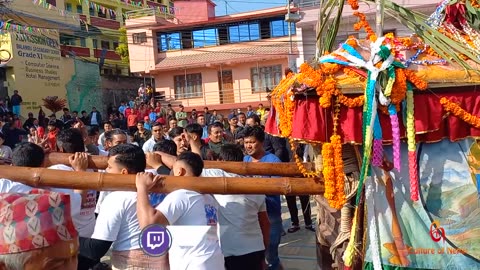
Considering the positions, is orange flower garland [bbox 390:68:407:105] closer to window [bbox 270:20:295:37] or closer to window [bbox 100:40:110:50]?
window [bbox 270:20:295:37]

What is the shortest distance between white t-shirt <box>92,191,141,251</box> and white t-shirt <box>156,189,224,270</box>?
356 millimetres

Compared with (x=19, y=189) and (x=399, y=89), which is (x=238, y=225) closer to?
(x=19, y=189)

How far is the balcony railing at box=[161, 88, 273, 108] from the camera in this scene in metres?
25.2

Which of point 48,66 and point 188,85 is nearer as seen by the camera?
point 48,66

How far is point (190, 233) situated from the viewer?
99.2 inches

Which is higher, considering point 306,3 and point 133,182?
point 306,3

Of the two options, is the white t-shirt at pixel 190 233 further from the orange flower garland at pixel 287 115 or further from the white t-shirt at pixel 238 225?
the white t-shirt at pixel 238 225

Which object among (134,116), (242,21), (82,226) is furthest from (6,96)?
(82,226)

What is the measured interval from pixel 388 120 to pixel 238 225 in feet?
4.85

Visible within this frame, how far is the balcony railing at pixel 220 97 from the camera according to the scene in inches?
992

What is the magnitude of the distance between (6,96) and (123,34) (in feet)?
40.6

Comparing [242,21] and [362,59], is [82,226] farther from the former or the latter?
[242,21]

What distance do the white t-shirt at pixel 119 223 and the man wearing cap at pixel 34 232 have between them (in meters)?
1.09

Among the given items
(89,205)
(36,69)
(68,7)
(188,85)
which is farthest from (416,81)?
(68,7)
